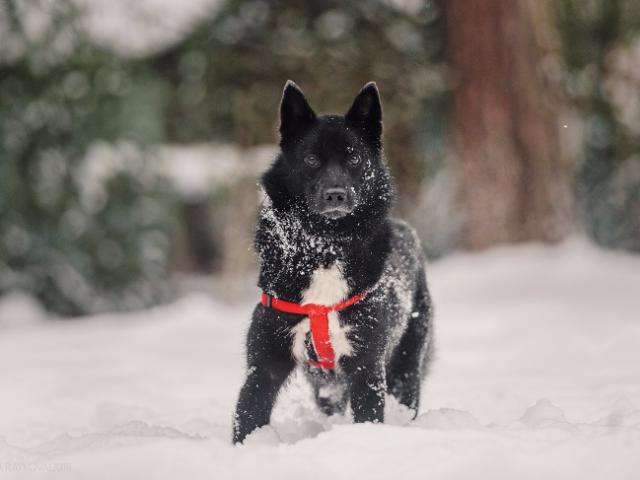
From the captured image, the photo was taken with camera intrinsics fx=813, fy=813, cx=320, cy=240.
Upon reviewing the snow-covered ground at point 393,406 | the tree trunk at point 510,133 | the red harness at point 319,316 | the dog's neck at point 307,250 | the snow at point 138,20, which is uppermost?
the snow at point 138,20

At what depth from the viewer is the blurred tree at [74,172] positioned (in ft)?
31.0

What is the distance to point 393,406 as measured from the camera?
3.68m

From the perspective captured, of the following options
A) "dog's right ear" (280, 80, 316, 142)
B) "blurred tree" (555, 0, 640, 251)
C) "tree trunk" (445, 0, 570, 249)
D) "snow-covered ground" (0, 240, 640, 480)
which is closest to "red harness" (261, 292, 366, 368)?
"snow-covered ground" (0, 240, 640, 480)

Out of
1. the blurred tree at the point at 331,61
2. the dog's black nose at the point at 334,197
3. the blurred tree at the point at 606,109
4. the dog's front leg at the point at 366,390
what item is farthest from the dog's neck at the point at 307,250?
the blurred tree at the point at 606,109

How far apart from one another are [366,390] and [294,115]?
3.94 feet

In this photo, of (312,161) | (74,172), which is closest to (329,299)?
(312,161)

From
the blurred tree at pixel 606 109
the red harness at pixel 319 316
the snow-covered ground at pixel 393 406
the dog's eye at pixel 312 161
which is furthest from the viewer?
the blurred tree at pixel 606 109

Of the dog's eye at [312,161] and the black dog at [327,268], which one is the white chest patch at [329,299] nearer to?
the black dog at [327,268]

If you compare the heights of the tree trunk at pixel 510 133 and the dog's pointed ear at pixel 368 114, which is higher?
the tree trunk at pixel 510 133

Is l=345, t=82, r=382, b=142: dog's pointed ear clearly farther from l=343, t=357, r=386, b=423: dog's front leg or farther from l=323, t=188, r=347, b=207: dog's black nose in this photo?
l=343, t=357, r=386, b=423: dog's front leg

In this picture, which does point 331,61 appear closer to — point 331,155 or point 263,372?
point 331,155

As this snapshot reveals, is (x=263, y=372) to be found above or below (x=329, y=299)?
below

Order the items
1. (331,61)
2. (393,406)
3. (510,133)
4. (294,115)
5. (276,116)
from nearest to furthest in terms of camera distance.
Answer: (294,115)
(393,406)
(510,133)
(331,61)
(276,116)

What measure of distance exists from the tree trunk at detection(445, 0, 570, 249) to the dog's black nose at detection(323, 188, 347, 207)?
5.90 metres
